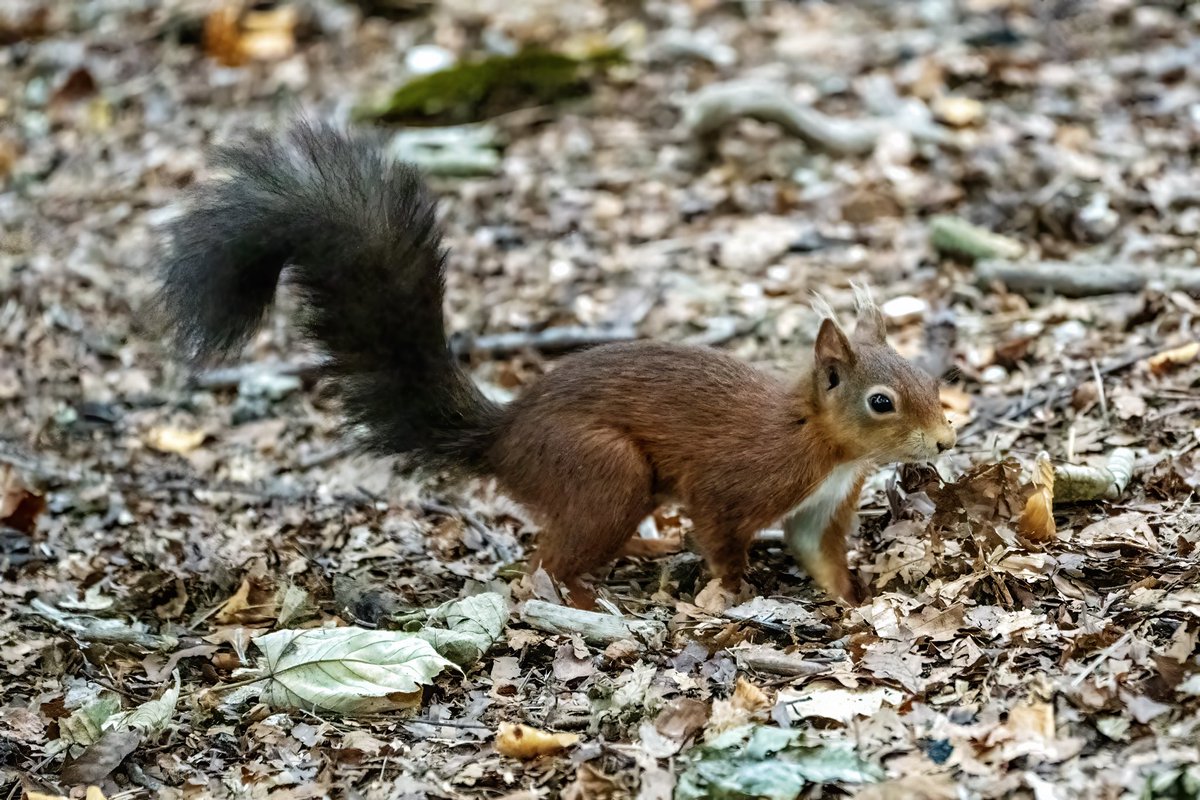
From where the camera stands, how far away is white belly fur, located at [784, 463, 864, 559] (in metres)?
4.52

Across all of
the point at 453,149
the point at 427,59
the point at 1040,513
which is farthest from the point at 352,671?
the point at 427,59

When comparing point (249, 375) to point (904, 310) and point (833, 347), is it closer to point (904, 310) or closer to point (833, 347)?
point (904, 310)

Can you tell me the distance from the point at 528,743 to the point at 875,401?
4.98 feet

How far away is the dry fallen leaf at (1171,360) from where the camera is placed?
541cm

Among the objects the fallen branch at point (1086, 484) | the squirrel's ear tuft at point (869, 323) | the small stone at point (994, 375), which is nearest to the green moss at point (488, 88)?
the small stone at point (994, 375)

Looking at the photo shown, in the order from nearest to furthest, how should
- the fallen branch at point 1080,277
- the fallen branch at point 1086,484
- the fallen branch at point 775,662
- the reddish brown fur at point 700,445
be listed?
the fallen branch at point 775,662
the reddish brown fur at point 700,445
the fallen branch at point 1086,484
the fallen branch at point 1080,277

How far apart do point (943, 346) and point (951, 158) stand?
219 centimetres

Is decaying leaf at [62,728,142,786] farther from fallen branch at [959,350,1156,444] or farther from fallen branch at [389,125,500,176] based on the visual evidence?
fallen branch at [389,125,500,176]

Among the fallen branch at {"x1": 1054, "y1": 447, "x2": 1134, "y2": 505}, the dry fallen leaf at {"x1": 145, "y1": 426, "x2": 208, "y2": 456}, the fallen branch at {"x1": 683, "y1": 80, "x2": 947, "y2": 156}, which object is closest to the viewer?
the fallen branch at {"x1": 1054, "y1": 447, "x2": 1134, "y2": 505}

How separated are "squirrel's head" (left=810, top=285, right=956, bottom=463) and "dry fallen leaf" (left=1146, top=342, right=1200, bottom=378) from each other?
1459 mm

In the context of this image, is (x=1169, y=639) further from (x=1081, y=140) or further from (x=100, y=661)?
(x=1081, y=140)

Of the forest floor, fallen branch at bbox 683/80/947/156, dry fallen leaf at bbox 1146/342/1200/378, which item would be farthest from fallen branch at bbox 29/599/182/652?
fallen branch at bbox 683/80/947/156

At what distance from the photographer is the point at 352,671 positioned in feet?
13.1

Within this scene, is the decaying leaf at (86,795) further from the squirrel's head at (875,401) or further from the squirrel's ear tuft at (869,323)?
the squirrel's ear tuft at (869,323)
